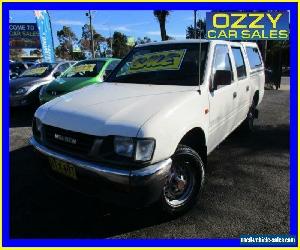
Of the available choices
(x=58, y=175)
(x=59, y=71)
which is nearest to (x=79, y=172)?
(x=58, y=175)

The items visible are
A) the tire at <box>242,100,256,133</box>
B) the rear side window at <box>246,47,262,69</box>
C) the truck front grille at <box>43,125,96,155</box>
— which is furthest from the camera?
the tire at <box>242,100,256,133</box>

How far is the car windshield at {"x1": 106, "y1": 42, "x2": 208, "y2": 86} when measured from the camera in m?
3.93

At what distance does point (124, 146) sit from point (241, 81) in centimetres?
303

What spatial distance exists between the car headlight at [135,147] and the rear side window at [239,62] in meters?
2.82

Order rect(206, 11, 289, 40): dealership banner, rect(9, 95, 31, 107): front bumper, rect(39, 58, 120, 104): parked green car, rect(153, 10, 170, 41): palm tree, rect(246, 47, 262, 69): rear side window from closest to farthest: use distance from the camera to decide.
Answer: rect(246, 47, 262, 69): rear side window, rect(39, 58, 120, 104): parked green car, rect(9, 95, 31, 107): front bumper, rect(206, 11, 289, 40): dealership banner, rect(153, 10, 170, 41): palm tree

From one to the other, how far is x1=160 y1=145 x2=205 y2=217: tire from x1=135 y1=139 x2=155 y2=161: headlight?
0.40 m

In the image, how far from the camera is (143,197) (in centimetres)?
279

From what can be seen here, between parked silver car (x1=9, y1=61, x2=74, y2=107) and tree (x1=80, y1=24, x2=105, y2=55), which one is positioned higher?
tree (x1=80, y1=24, x2=105, y2=55)

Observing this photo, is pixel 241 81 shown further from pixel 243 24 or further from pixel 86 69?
pixel 243 24

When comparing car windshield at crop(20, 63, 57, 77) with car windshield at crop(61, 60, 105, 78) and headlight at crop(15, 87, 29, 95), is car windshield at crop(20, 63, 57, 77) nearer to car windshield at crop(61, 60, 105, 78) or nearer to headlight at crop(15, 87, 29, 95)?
headlight at crop(15, 87, 29, 95)

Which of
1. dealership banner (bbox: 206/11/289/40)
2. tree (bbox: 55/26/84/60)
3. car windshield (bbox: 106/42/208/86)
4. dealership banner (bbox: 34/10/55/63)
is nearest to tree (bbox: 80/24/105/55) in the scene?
tree (bbox: 55/26/84/60)

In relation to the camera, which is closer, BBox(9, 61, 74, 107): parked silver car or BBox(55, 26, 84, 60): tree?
BBox(9, 61, 74, 107): parked silver car

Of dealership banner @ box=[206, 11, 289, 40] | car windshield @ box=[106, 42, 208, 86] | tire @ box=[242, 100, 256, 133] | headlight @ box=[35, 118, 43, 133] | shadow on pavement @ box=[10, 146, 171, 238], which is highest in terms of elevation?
dealership banner @ box=[206, 11, 289, 40]

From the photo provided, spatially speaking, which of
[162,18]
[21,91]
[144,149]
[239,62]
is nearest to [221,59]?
[239,62]
